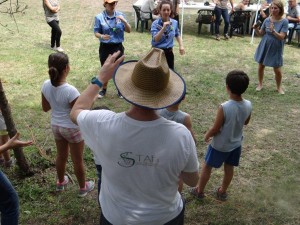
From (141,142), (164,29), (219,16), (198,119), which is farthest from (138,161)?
(219,16)

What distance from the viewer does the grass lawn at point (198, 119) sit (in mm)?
3611

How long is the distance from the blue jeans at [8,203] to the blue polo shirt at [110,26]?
3481 millimetres

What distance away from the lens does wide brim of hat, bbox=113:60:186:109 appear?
1.75 meters

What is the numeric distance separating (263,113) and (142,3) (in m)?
6.58

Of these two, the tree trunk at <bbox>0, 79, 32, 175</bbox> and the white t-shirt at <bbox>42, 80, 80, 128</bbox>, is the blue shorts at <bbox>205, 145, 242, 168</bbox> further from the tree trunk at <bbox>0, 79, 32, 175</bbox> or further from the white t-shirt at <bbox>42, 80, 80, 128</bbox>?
the tree trunk at <bbox>0, 79, 32, 175</bbox>

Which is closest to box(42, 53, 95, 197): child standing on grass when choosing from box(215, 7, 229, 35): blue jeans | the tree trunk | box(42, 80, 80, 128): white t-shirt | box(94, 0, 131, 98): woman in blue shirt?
box(42, 80, 80, 128): white t-shirt

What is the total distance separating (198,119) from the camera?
5602 mm

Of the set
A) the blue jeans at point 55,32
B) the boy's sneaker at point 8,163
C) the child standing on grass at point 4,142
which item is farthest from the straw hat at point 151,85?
the blue jeans at point 55,32

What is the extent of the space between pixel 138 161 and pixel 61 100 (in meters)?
1.72

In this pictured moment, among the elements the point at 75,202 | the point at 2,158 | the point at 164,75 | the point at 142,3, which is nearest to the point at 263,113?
the point at 75,202

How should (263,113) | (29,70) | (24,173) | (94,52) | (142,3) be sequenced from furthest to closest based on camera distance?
(142,3) → (94,52) → (29,70) → (263,113) → (24,173)

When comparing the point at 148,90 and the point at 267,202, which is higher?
the point at 148,90

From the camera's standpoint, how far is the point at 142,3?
11.0 metres

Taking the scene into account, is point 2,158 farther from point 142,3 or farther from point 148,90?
point 142,3
